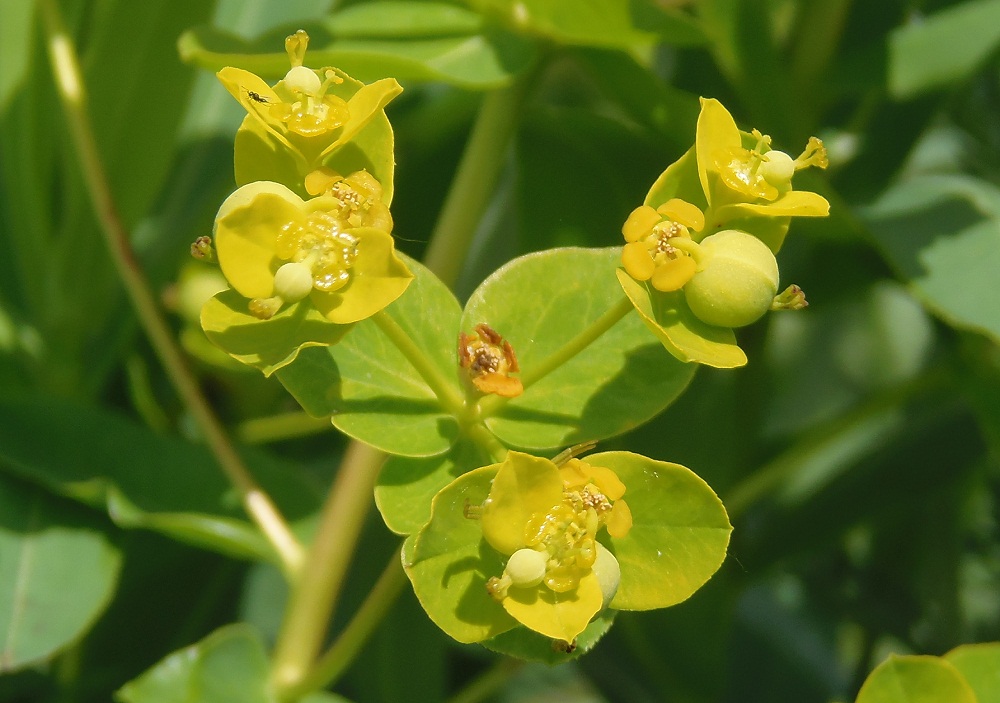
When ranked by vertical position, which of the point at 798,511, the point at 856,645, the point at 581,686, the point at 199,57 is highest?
the point at 199,57

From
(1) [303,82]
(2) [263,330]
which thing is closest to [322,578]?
(2) [263,330]

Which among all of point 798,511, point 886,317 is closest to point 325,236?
point 798,511

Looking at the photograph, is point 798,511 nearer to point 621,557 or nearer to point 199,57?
point 621,557

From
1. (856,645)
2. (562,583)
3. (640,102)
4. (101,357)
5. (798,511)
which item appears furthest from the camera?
(856,645)

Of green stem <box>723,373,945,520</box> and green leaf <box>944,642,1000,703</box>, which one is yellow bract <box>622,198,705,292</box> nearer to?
green leaf <box>944,642,1000,703</box>

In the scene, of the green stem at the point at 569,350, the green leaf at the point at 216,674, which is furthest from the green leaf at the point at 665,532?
the green leaf at the point at 216,674

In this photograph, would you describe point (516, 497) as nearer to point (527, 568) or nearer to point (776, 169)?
point (527, 568)
